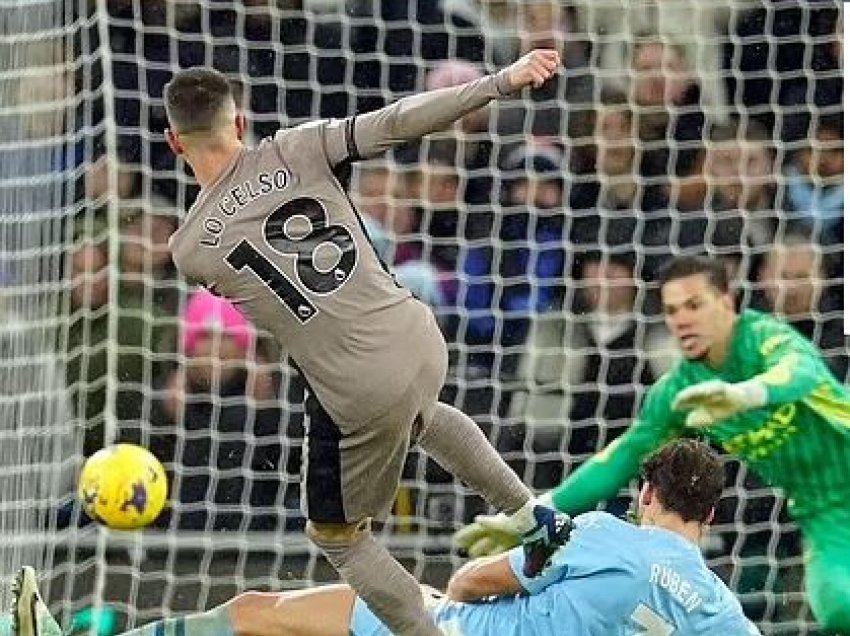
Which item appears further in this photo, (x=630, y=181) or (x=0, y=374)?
(x=630, y=181)

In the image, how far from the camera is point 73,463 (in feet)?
25.6

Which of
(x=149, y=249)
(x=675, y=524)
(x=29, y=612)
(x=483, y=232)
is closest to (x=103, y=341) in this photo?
(x=149, y=249)

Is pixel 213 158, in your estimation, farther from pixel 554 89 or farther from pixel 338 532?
pixel 554 89

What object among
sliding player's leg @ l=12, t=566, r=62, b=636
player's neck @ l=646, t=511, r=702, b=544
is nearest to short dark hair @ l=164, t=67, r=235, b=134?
sliding player's leg @ l=12, t=566, r=62, b=636

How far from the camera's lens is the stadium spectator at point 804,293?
26.7 feet

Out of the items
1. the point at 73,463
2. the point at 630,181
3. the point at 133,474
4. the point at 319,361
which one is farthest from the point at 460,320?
the point at 319,361

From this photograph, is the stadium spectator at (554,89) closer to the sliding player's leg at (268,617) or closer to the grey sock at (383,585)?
the sliding player's leg at (268,617)

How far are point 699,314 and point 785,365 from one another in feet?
1.18

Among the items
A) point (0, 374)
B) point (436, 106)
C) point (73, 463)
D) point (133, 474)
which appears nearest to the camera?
point (436, 106)

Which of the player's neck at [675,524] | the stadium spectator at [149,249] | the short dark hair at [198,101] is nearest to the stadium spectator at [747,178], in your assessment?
the stadium spectator at [149,249]

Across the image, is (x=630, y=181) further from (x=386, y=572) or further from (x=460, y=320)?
(x=386, y=572)

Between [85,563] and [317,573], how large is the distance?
79 centimetres

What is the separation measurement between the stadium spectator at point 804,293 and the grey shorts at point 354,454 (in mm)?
2606

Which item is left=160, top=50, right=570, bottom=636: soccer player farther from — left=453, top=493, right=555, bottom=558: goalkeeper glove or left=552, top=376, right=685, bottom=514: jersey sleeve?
left=552, top=376, right=685, bottom=514: jersey sleeve
